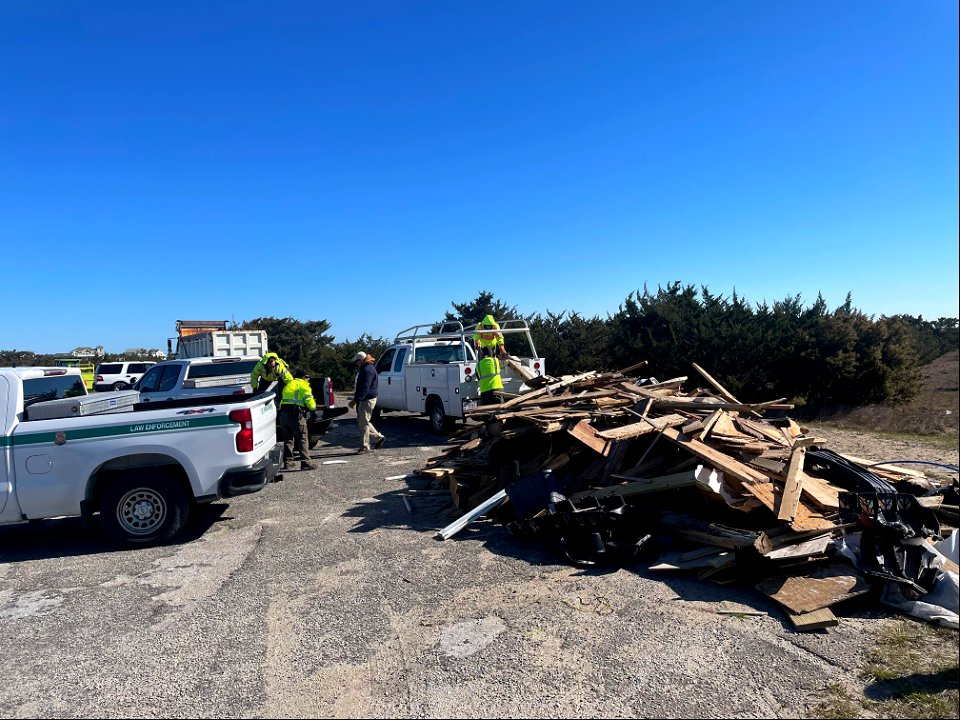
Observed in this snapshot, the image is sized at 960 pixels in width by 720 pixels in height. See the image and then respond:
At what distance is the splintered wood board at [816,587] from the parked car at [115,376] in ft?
88.4

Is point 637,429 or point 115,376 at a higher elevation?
point 115,376

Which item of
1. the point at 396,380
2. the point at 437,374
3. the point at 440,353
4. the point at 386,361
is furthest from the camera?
the point at 386,361

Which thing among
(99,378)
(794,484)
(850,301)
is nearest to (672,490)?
(794,484)

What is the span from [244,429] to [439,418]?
7226mm

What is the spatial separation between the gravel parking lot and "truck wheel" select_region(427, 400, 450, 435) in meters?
6.78

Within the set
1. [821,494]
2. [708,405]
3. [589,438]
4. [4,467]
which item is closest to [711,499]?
[821,494]

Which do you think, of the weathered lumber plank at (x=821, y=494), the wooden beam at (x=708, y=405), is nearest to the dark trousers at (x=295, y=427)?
the wooden beam at (x=708, y=405)

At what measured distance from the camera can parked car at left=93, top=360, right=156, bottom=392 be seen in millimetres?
26420

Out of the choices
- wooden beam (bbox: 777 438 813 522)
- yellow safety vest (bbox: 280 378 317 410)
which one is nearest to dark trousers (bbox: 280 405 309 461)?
yellow safety vest (bbox: 280 378 317 410)

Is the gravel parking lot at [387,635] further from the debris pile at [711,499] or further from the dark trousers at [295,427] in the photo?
the dark trousers at [295,427]

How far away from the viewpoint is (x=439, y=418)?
44.6ft

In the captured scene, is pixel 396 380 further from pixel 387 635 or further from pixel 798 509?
pixel 387 635

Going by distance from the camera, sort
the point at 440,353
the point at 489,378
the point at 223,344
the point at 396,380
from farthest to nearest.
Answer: the point at 223,344, the point at 396,380, the point at 440,353, the point at 489,378

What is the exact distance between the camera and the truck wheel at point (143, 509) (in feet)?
20.8
